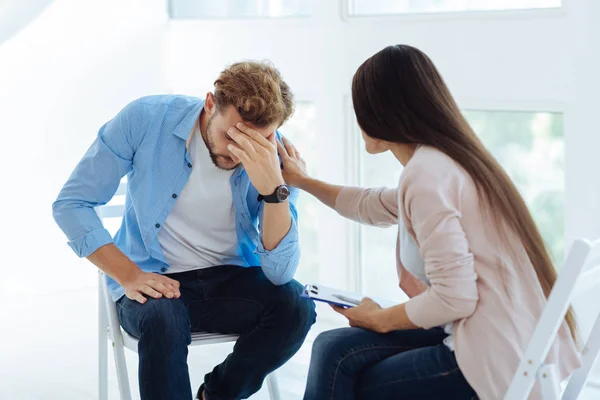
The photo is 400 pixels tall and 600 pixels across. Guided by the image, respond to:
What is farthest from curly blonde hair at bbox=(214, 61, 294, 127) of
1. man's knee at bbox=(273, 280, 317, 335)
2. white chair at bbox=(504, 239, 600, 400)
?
white chair at bbox=(504, 239, 600, 400)

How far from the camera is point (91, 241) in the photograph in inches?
80.0

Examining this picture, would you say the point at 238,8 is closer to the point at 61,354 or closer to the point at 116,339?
the point at 61,354

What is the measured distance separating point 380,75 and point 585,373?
66cm

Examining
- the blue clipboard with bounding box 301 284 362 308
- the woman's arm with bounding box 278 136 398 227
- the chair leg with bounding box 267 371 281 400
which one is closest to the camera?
the blue clipboard with bounding box 301 284 362 308

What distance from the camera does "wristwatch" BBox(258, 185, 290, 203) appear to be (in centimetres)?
200

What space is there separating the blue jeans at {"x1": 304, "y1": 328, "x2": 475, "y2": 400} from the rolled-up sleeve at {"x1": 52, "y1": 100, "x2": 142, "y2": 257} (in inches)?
26.3

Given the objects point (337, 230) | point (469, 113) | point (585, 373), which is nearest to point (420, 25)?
point (469, 113)

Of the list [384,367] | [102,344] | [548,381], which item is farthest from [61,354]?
[548,381]

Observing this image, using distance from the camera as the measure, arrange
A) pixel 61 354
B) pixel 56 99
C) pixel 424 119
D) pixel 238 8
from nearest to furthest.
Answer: pixel 424 119, pixel 61 354, pixel 238 8, pixel 56 99

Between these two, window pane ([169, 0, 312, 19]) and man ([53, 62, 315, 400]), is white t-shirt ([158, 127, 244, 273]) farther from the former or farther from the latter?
window pane ([169, 0, 312, 19])

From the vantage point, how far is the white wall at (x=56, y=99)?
3.76 meters

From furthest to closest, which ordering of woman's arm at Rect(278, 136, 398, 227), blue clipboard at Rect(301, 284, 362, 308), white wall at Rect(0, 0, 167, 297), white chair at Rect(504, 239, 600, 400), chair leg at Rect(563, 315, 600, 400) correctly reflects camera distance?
1. white wall at Rect(0, 0, 167, 297)
2. woman's arm at Rect(278, 136, 398, 227)
3. blue clipboard at Rect(301, 284, 362, 308)
4. chair leg at Rect(563, 315, 600, 400)
5. white chair at Rect(504, 239, 600, 400)

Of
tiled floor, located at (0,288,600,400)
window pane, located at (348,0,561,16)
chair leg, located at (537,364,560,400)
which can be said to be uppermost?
window pane, located at (348,0,561,16)

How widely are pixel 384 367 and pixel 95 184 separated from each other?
2.81ft
